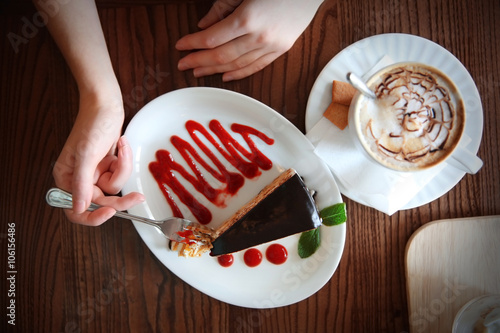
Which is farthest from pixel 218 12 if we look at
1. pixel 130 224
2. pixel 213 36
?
pixel 130 224

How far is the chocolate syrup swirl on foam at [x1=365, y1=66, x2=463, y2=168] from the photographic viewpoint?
1140 millimetres

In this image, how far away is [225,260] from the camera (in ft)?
4.45

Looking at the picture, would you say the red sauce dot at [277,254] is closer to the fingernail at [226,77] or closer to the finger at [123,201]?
the finger at [123,201]

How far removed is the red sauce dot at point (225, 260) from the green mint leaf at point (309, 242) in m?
0.27

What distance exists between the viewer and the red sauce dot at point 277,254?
1344 millimetres

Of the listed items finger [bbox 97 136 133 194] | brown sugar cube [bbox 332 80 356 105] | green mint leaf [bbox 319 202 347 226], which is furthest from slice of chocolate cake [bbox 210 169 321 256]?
finger [bbox 97 136 133 194]

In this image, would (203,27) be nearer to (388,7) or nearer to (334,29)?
(334,29)

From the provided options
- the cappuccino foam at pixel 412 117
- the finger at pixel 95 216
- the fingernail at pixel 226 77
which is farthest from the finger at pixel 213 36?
the finger at pixel 95 216

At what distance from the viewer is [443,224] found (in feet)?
4.30

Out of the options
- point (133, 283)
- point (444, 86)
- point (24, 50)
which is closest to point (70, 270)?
point (133, 283)

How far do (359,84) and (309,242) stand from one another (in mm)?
606

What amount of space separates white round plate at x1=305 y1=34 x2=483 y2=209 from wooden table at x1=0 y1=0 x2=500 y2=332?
7 cm

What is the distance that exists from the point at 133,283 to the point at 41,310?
380 mm

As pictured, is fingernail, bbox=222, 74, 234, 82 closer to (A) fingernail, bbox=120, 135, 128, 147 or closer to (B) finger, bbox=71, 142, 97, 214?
(A) fingernail, bbox=120, 135, 128, 147
